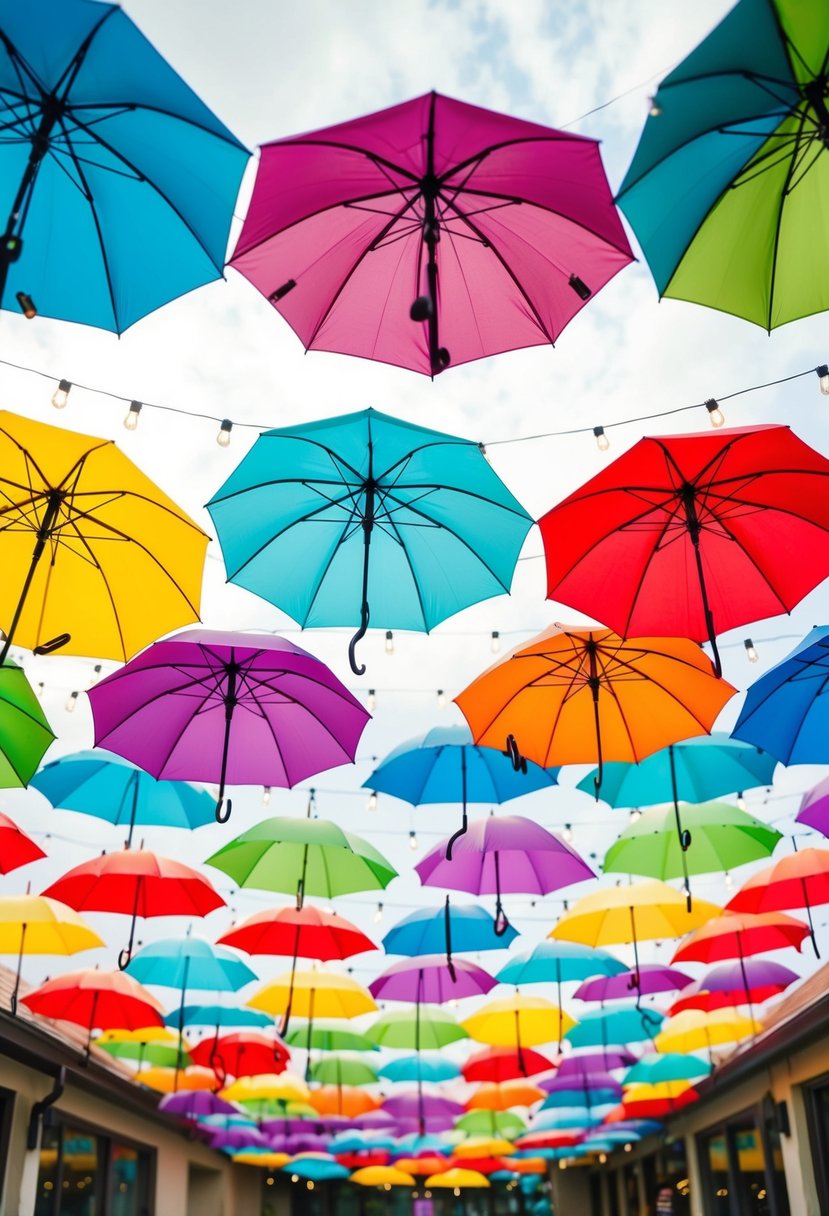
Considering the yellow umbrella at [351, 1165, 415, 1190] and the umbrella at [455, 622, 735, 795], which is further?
the yellow umbrella at [351, 1165, 415, 1190]

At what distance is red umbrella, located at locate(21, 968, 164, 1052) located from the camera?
909 centimetres

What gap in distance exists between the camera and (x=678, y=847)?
7.75m

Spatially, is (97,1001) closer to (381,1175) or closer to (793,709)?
(793,709)

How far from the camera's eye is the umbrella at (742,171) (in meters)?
3.19

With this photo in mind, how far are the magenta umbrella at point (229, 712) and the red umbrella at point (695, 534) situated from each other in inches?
63.9

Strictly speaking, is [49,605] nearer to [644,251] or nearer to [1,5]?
[1,5]

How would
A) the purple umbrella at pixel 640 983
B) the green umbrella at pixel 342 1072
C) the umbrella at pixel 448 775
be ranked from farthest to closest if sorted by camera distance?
the green umbrella at pixel 342 1072, the purple umbrella at pixel 640 983, the umbrella at pixel 448 775

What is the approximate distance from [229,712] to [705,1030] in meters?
8.30

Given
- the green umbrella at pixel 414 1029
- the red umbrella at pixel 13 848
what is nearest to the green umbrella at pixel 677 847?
the red umbrella at pixel 13 848

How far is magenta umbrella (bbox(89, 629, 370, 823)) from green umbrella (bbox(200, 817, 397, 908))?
4.97ft

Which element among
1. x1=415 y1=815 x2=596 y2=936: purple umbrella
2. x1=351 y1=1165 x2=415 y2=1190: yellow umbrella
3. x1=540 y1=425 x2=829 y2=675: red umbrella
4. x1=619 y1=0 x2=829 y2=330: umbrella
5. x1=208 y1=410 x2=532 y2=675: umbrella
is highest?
x1=619 y1=0 x2=829 y2=330: umbrella

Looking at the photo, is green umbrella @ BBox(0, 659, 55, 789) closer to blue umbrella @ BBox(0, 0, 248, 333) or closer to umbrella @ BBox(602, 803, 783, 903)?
blue umbrella @ BBox(0, 0, 248, 333)

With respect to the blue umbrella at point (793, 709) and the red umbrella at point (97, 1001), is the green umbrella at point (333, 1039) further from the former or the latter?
the blue umbrella at point (793, 709)

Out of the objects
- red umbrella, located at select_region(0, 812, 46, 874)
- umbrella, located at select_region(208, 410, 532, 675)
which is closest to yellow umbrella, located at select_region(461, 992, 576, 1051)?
red umbrella, located at select_region(0, 812, 46, 874)
